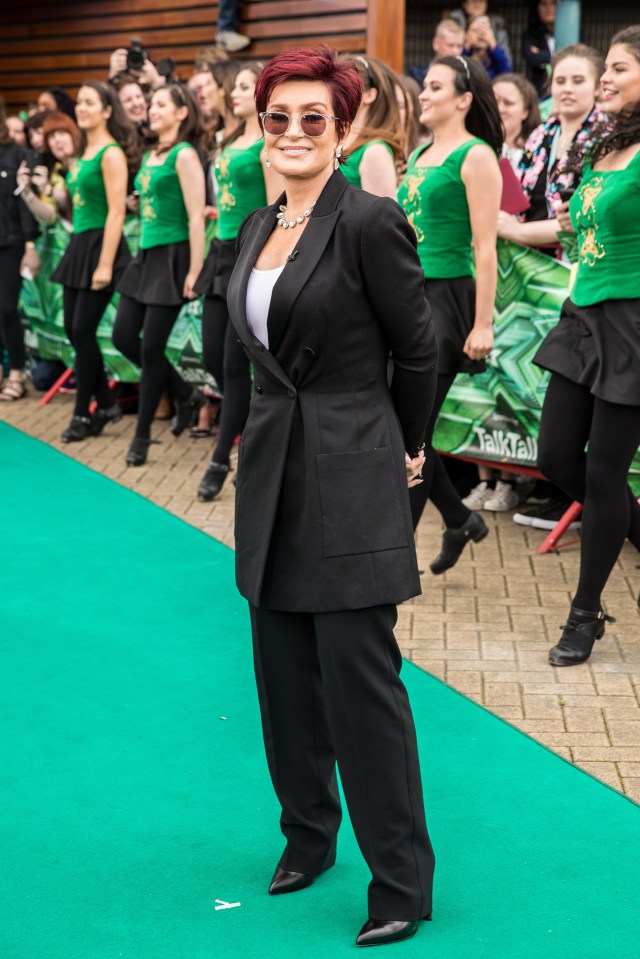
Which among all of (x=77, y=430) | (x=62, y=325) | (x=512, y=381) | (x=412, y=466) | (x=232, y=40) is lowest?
(x=77, y=430)

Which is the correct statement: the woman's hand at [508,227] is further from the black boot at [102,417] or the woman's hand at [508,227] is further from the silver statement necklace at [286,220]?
the black boot at [102,417]

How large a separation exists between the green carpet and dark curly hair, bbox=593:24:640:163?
6.21 ft

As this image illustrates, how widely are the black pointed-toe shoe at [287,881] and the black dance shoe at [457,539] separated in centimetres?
238

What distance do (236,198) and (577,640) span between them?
3.25 meters

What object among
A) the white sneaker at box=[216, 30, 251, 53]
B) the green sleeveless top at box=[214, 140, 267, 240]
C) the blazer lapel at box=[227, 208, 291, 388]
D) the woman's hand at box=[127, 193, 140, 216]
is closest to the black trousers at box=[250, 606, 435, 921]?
the blazer lapel at box=[227, 208, 291, 388]

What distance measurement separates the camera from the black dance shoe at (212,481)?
668 centimetres

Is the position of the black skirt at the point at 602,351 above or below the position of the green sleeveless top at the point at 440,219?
below

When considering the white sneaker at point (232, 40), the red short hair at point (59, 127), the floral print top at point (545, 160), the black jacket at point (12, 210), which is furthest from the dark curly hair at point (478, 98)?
the white sneaker at point (232, 40)

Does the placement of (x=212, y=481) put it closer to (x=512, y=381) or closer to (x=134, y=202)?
(x=512, y=381)

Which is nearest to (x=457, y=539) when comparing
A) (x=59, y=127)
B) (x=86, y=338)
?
(x=86, y=338)

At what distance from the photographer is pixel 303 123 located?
2.62 m

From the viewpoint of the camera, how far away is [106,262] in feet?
25.2

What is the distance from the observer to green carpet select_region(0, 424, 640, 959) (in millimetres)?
2820

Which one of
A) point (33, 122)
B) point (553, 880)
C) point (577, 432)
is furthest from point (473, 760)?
point (33, 122)
